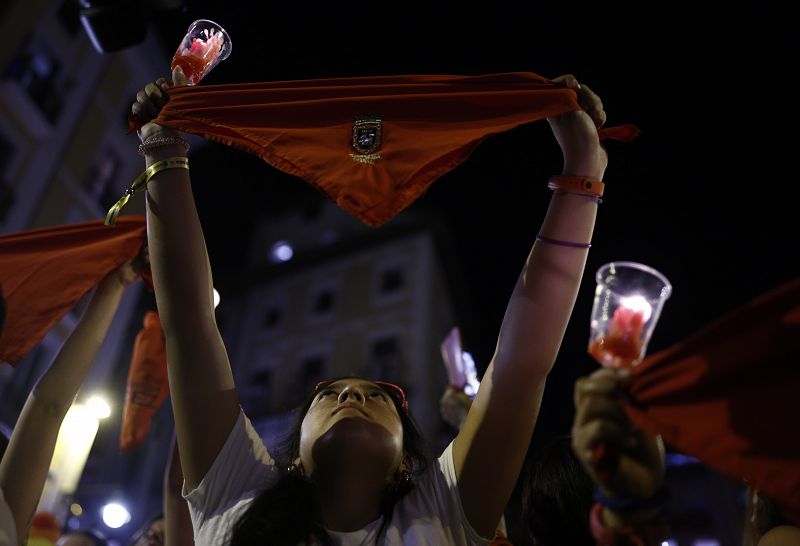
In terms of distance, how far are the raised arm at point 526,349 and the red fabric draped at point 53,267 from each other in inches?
80.4

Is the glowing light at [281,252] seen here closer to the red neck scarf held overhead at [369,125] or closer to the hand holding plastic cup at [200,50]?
the hand holding plastic cup at [200,50]

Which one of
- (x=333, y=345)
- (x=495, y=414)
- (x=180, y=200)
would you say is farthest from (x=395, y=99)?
(x=333, y=345)

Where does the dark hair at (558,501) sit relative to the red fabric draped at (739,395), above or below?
below

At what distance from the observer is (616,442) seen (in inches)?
60.6

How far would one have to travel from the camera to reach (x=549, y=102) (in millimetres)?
2443

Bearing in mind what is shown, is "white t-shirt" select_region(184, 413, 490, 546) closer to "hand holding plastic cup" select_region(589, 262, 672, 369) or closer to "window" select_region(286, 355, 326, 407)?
"hand holding plastic cup" select_region(589, 262, 672, 369)

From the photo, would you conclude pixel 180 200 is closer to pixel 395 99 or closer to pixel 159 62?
pixel 395 99

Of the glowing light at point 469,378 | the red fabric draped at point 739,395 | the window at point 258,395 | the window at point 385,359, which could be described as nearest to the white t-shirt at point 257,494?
the red fabric draped at point 739,395

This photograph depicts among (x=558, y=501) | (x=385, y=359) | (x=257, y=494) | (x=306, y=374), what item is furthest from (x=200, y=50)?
(x=306, y=374)

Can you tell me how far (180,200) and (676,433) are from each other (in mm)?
1769

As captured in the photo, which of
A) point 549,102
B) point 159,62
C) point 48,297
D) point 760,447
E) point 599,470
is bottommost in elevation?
point 159,62

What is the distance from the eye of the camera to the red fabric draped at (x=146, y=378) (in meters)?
3.40

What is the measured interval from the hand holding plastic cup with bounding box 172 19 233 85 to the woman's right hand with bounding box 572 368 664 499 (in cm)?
239

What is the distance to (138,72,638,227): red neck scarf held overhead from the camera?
2.55 m
